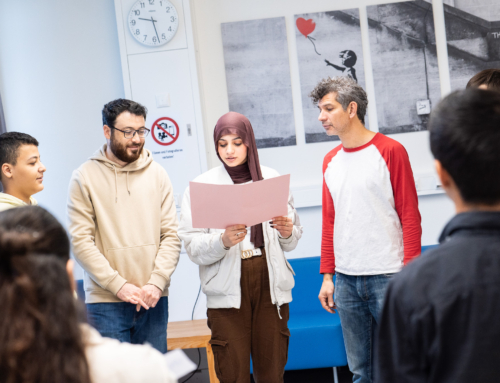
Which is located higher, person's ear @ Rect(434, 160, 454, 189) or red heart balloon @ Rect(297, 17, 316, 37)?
red heart balloon @ Rect(297, 17, 316, 37)

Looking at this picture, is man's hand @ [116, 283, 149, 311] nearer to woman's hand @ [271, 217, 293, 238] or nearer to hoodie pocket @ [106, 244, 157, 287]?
hoodie pocket @ [106, 244, 157, 287]

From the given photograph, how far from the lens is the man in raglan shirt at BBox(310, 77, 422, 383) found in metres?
2.05

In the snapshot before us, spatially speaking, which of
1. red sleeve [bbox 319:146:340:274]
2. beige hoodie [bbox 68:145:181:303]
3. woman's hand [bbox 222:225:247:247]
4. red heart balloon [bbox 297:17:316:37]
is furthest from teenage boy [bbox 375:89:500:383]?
red heart balloon [bbox 297:17:316:37]

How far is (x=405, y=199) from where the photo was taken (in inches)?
80.4

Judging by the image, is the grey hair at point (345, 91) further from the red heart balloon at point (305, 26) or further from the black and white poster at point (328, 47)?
the red heart balloon at point (305, 26)

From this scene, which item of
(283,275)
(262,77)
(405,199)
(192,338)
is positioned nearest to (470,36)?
(262,77)

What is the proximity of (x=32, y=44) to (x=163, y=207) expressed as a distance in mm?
2425

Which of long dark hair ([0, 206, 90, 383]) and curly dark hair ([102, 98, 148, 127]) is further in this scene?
curly dark hair ([102, 98, 148, 127])

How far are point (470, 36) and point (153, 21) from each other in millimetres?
2504

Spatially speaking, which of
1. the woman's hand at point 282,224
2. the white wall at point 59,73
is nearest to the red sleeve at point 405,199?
the woman's hand at point 282,224

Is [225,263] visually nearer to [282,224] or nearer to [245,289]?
[245,289]

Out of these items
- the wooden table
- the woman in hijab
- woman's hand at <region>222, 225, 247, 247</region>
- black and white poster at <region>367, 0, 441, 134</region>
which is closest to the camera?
woman's hand at <region>222, 225, 247, 247</region>

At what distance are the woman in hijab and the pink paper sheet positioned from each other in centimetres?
13

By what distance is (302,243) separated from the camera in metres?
3.93
